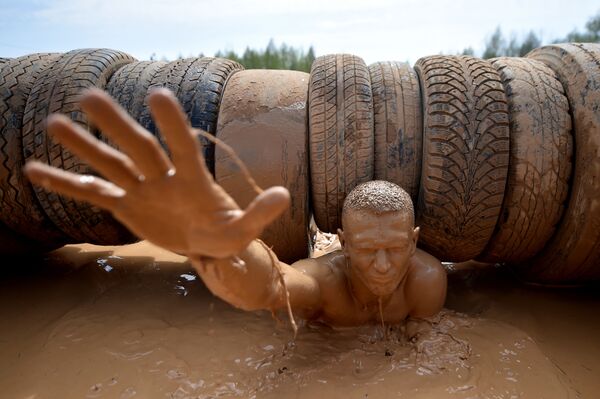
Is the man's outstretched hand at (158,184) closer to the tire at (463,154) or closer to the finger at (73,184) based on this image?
the finger at (73,184)

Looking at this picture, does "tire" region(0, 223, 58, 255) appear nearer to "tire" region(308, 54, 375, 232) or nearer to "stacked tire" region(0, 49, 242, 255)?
"stacked tire" region(0, 49, 242, 255)

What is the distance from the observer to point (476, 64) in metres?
2.45

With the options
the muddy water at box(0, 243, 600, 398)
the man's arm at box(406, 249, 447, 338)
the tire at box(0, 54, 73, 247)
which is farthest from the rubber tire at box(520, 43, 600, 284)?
the tire at box(0, 54, 73, 247)

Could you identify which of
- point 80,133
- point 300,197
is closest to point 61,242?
point 300,197

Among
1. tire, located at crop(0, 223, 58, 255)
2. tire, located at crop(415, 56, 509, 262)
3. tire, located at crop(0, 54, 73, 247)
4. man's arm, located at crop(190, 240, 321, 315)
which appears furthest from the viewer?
tire, located at crop(0, 223, 58, 255)

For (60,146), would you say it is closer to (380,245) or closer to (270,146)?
(270,146)

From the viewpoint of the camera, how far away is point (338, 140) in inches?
90.6

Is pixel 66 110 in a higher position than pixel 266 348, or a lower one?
higher

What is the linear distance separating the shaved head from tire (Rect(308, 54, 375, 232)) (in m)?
0.26

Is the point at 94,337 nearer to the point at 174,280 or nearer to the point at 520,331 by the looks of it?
the point at 174,280

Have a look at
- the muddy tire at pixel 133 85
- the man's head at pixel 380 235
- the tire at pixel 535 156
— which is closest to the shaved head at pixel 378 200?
the man's head at pixel 380 235

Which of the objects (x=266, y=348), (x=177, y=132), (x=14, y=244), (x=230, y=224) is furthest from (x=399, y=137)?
(x=14, y=244)

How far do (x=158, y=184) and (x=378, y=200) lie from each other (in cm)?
105

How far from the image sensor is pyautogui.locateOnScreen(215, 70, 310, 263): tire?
2297 millimetres
